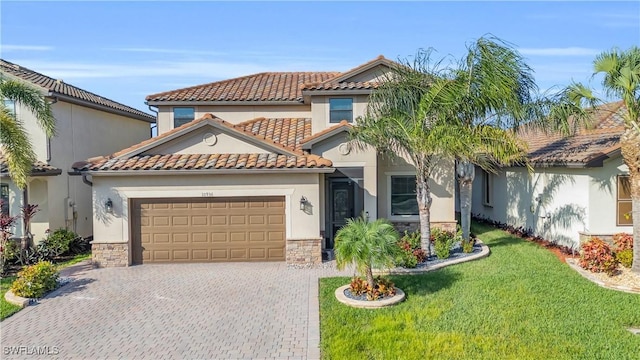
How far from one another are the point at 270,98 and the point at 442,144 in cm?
1028

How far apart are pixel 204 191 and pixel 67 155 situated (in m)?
7.92

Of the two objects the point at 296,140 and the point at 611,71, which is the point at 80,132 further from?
the point at 611,71

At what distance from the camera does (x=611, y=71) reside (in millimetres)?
10977

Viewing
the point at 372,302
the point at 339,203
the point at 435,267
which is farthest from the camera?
the point at 339,203

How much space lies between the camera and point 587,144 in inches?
585

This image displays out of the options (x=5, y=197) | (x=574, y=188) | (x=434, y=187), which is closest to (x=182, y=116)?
(x=5, y=197)

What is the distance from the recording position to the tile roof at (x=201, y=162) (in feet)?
43.4

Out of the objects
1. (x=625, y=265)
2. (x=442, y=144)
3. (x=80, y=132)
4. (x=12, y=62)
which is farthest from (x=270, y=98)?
(x=625, y=265)

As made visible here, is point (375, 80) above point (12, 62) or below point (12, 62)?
below

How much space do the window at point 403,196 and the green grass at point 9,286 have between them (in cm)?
1232

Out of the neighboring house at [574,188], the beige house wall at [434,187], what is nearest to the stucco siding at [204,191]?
the beige house wall at [434,187]

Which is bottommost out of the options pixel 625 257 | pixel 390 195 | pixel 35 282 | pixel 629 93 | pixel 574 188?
pixel 35 282

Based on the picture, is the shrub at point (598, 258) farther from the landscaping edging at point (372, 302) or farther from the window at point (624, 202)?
the landscaping edging at point (372, 302)

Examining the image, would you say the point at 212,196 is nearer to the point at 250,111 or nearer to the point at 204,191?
the point at 204,191
